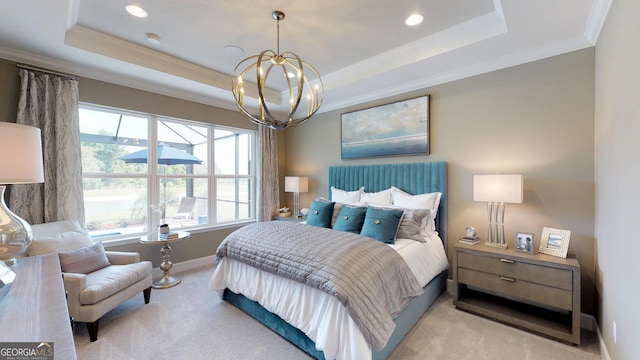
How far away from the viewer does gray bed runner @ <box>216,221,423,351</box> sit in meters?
1.74

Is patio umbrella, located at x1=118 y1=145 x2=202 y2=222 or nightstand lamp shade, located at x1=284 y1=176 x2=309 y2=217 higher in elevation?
patio umbrella, located at x1=118 y1=145 x2=202 y2=222

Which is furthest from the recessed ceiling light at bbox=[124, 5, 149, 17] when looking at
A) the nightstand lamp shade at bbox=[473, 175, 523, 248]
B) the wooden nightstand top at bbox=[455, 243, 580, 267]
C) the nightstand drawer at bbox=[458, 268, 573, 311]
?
the nightstand drawer at bbox=[458, 268, 573, 311]

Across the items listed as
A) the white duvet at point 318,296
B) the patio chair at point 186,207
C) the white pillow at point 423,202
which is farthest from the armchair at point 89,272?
the white pillow at point 423,202

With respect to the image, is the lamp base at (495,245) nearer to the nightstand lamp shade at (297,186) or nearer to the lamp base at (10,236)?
the nightstand lamp shade at (297,186)

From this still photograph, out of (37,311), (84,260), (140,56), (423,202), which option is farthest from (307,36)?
(84,260)

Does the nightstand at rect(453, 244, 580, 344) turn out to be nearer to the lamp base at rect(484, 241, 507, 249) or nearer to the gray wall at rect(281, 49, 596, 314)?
the lamp base at rect(484, 241, 507, 249)

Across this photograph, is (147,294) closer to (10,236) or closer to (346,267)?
(10,236)

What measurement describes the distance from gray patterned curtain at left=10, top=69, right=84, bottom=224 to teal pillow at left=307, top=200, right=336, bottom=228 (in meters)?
2.74

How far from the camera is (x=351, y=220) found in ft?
9.75

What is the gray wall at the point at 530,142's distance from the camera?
241 centimetres

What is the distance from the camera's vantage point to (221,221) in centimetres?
452

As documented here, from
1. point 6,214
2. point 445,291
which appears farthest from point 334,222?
point 6,214

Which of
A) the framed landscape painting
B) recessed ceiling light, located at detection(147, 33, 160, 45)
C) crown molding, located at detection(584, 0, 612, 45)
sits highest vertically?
recessed ceiling light, located at detection(147, 33, 160, 45)

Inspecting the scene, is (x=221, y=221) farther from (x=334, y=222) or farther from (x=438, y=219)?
(x=438, y=219)
